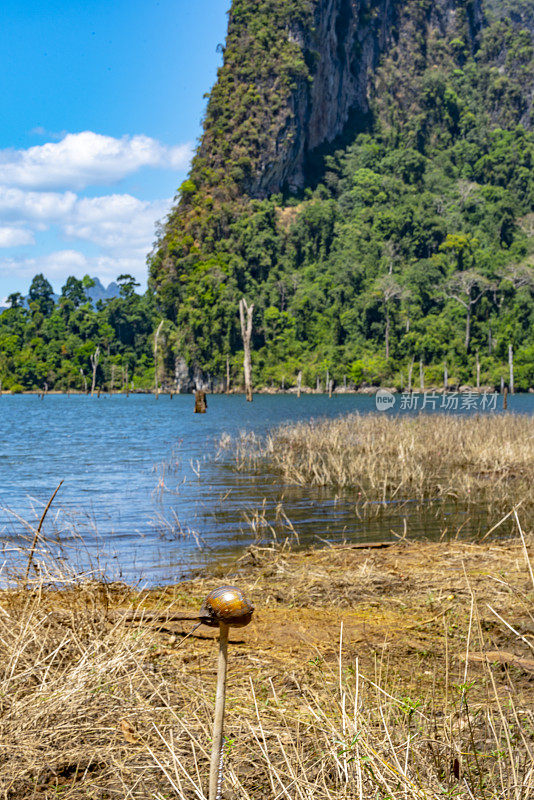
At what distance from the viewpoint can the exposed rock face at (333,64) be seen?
357 feet

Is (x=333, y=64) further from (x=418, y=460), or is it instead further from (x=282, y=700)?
(x=282, y=700)

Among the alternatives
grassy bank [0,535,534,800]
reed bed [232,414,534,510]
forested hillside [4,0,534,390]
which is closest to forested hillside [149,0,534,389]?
forested hillside [4,0,534,390]

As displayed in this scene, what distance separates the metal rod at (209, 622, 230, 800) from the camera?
153 cm

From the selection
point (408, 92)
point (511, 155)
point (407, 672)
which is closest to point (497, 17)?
point (408, 92)

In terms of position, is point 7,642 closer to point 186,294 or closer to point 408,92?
point 186,294

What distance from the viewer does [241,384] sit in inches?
3605

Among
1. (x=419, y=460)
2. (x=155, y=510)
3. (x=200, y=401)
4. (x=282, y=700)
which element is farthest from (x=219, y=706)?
(x=200, y=401)

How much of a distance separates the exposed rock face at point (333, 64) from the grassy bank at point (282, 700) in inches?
4233

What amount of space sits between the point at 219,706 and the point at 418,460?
13.6m

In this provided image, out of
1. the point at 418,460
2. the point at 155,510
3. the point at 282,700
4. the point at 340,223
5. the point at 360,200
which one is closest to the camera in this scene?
the point at 282,700

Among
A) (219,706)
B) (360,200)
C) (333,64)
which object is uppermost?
(333,64)

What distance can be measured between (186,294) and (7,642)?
9537cm

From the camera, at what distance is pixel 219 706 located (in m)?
1.60

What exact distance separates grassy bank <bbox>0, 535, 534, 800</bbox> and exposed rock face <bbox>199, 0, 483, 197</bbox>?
10752cm
